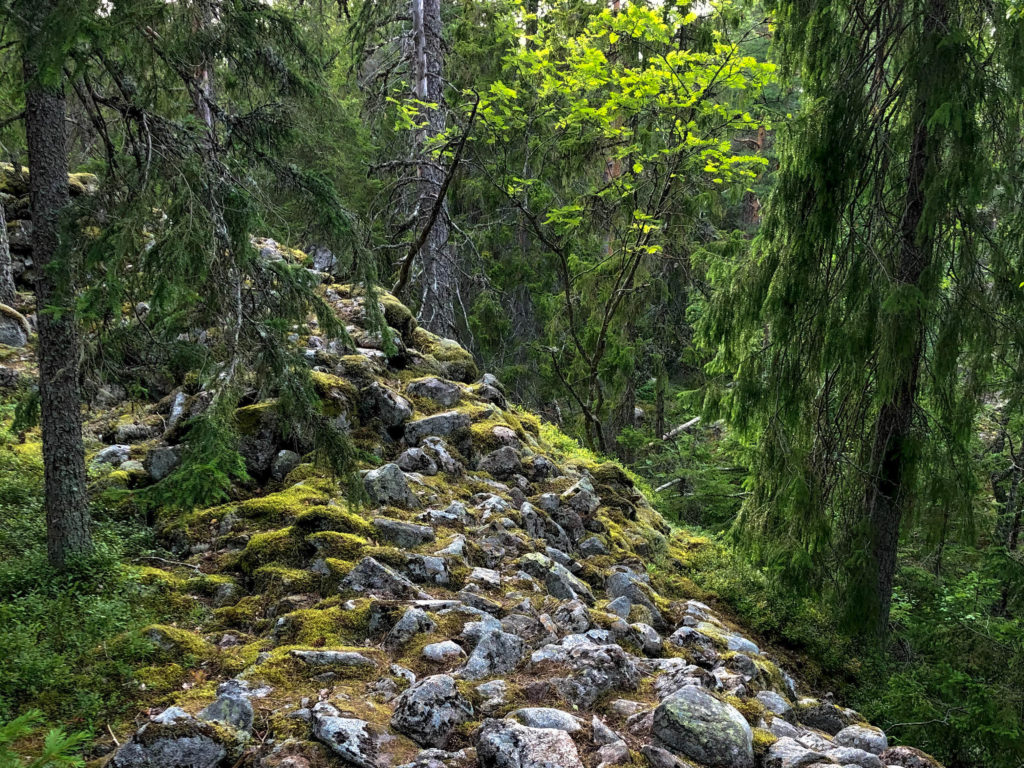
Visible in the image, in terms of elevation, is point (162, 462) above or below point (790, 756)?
above

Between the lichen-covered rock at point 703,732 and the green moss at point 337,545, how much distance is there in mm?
2576

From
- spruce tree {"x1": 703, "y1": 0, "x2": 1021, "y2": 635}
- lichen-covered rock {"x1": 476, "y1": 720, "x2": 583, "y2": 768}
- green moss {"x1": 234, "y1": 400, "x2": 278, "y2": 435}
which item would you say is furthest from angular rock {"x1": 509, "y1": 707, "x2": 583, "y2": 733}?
green moss {"x1": 234, "y1": 400, "x2": 278, "y2": 435}

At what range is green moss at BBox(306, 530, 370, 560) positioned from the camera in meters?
5.11

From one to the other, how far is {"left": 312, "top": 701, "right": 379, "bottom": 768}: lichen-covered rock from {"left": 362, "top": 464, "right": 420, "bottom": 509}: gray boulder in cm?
273

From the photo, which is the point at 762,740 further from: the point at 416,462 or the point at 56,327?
the point at 56,327

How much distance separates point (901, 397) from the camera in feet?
21.3

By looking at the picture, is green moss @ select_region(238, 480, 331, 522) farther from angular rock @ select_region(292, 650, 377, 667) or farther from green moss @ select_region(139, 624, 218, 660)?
angular rock @ select_region(292, 650, 377, 667)

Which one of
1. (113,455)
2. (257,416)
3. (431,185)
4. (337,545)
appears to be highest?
(431,185)

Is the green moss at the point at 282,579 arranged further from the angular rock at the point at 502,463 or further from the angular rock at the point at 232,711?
the angular rock at the point at 502,463

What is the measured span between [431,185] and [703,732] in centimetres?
940

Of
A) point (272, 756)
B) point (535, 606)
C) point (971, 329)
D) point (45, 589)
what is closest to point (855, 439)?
point (971, 329)

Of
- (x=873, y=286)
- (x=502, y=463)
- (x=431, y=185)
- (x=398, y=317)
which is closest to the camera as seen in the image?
(x=873, y=286)

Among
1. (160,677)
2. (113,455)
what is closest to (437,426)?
(113,455)

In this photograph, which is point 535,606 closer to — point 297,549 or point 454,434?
point 297,549
